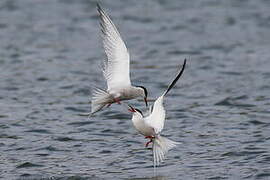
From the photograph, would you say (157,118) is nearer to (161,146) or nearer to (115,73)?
(161,146)

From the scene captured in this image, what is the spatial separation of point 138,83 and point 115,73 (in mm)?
4033

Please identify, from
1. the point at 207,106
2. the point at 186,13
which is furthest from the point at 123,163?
the point at 186,13

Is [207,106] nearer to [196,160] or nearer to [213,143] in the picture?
[213,143]

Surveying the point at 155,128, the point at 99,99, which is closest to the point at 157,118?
the point at 155,128

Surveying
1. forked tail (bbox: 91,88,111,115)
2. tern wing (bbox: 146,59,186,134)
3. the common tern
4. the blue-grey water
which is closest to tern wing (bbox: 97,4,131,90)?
the common tern

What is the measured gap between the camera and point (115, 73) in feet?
28.2

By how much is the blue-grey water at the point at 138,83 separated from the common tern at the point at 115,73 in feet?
2.19

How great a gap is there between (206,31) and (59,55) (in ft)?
10.6

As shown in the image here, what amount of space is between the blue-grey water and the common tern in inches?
26.3

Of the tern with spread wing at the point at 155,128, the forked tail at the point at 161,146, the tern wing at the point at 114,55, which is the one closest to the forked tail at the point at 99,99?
the tern wing at the point at 114,55

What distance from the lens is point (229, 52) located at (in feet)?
47.2

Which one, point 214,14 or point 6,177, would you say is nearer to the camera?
point 6,177

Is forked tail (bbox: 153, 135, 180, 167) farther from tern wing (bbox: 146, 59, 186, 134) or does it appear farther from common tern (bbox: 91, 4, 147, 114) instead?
common tern (bbox: 91, 4, 147, 114)

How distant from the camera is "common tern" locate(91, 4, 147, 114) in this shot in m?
8.48
